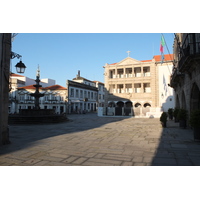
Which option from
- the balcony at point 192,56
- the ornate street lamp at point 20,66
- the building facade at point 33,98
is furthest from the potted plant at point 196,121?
the building facade at point 33,98

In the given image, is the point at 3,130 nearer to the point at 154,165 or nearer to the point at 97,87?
the point at 154,165

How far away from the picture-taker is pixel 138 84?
112ft

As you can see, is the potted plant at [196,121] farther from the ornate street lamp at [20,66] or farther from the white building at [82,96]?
the white building at [82,96]

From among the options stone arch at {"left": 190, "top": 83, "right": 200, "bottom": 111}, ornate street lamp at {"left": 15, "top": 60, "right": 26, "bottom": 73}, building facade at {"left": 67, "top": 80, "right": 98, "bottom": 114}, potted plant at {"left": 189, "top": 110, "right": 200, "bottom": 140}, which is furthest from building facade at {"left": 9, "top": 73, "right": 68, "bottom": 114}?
potted plant at {"left": 189, "top": 110, "right": 200, "bottom": 140}

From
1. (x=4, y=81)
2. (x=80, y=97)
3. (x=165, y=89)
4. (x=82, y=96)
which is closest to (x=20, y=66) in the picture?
(x=4, y=81)

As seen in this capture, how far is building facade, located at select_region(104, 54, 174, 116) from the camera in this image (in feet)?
95.8

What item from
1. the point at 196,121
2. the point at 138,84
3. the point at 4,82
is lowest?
the point at 196,121

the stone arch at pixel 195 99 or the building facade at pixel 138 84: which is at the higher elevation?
the building facade at pixel 138 84

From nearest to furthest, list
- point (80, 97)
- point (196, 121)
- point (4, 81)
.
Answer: point (4, 81), point (196, 121), point (80, 97)

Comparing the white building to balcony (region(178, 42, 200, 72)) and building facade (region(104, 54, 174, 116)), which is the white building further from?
balcony (region(178, 42, 200, 72))

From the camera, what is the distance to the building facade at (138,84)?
29.2 metres

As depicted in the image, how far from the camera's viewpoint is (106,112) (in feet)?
97.7

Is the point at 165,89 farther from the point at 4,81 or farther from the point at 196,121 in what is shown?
the point at 4,81

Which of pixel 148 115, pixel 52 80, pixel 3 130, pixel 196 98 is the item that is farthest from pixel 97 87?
pixel 3 130
